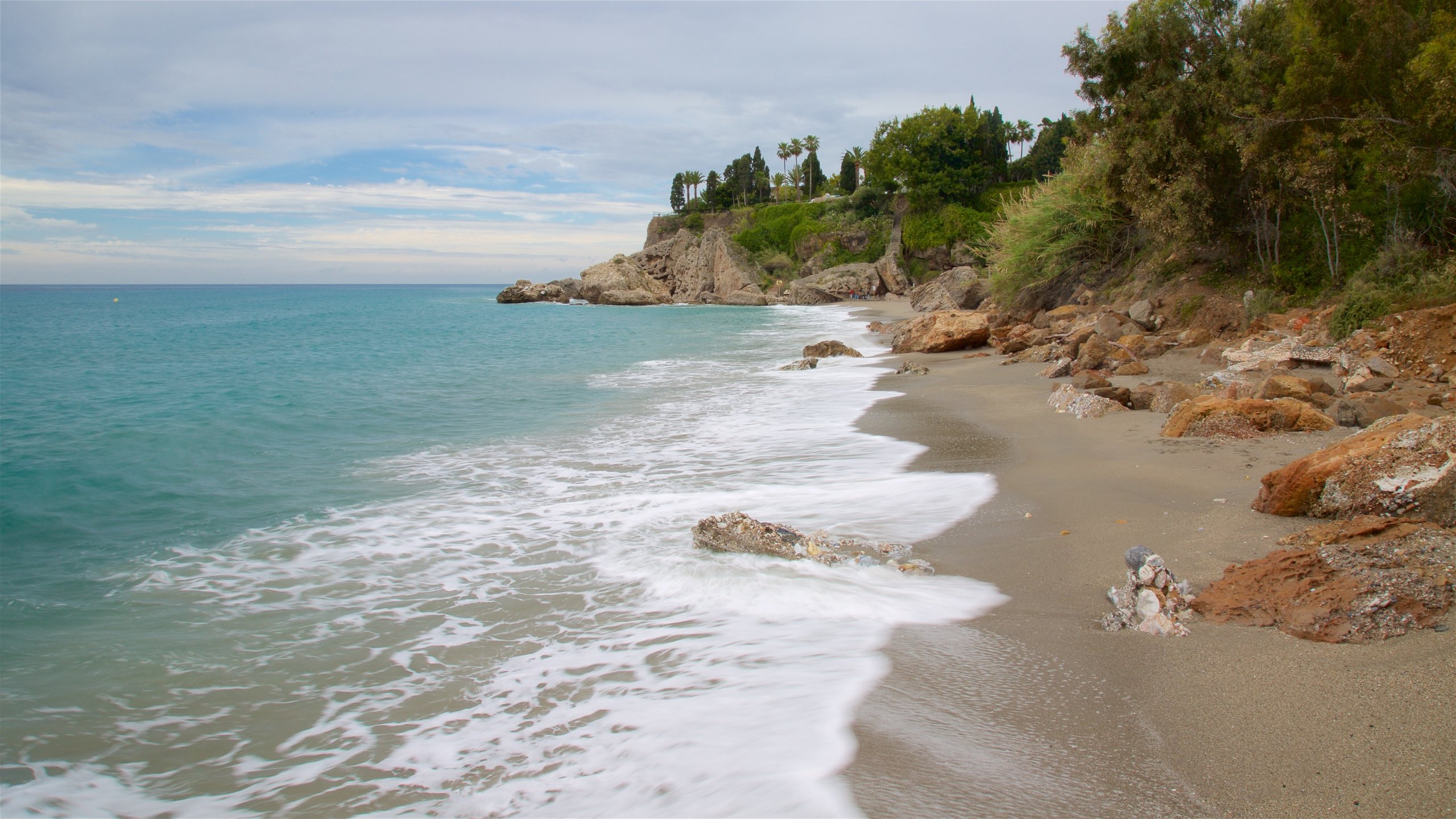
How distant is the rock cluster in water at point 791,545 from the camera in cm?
519

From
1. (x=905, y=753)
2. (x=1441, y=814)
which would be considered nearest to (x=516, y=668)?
(x=905, y=753)

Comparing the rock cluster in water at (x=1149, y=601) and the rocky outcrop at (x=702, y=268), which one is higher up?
the rocky outcrop at (x=702, y=268)

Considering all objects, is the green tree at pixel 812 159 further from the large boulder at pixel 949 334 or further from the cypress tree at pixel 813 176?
the large boulder at pixel 949 334

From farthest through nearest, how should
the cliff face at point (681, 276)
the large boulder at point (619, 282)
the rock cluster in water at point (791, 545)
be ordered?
1. the large boulder at point (619, 282)
2. the cliff face at point (681, 276)
3. the rock cluster in water at point (791, 545)

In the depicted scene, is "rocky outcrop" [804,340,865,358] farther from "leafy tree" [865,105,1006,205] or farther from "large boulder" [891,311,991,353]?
"leafy tree" [865,105,1006,205]

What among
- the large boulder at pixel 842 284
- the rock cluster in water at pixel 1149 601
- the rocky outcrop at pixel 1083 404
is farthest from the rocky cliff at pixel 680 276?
the rock cluster in water at pixel 1149 601

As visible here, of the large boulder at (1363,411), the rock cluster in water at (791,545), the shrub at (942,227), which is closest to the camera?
the rock cluster in water at (791,545)

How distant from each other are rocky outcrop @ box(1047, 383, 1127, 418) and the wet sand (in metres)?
3.56

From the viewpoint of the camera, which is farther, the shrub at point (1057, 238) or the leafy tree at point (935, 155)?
the leafy tree at point (935, 155)

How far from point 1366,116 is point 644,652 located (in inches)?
506

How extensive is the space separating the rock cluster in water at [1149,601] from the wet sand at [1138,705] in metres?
0.09

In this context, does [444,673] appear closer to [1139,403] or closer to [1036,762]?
[1036,762]

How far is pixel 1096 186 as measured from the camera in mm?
17062

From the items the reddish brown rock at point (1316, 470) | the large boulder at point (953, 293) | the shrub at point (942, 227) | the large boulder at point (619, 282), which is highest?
the shrub at point (942, 227)
